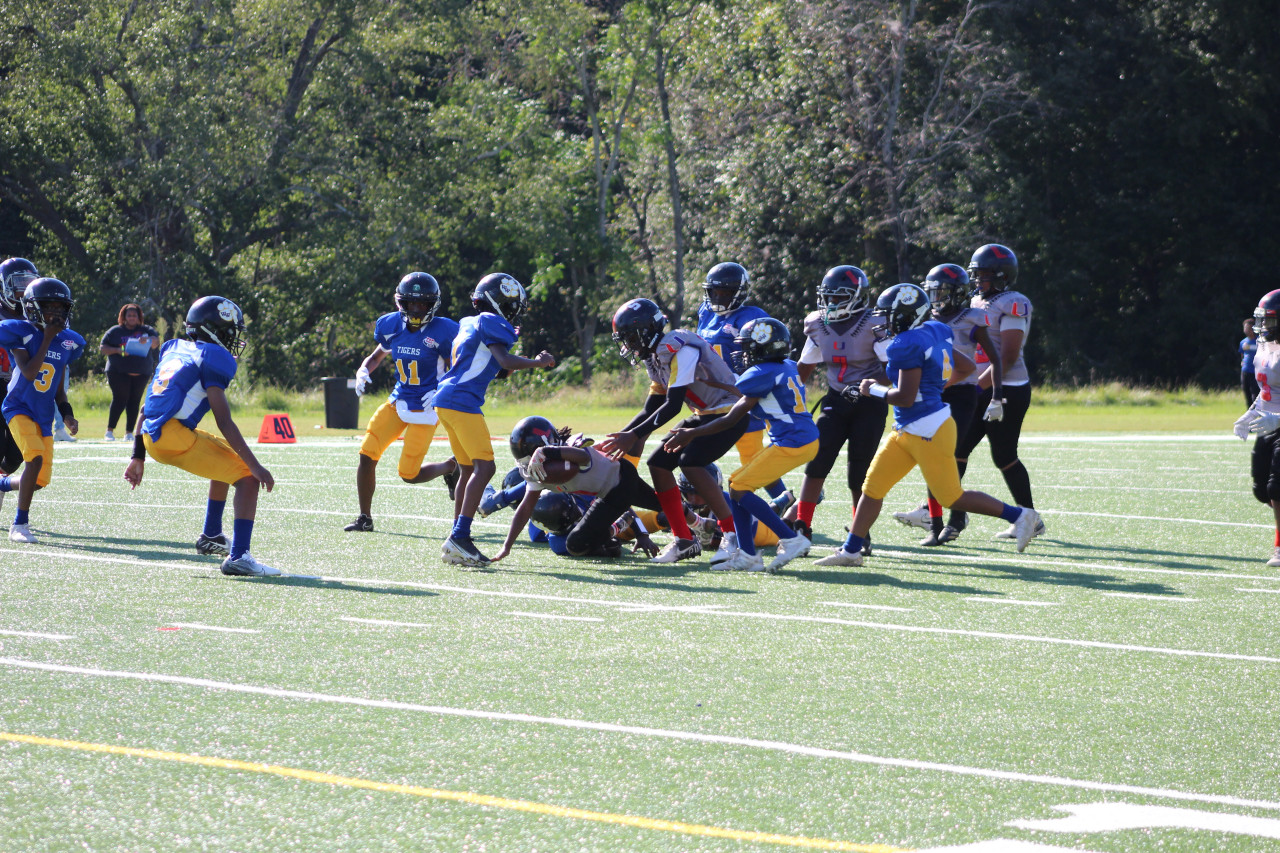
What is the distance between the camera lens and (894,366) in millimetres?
9148

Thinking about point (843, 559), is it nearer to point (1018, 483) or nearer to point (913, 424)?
point (913, 424)

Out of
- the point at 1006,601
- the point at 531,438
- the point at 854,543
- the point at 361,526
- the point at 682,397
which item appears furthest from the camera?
the point at 361,526

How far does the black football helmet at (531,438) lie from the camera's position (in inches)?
394

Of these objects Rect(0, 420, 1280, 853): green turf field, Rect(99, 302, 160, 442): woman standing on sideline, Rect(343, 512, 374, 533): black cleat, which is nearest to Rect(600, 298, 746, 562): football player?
Rect(0, 420, 1280, 853): green turf field

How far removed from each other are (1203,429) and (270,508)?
60.9ft

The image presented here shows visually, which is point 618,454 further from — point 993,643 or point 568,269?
point 568,269

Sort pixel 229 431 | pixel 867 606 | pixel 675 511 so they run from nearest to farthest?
pixel 867 606 < pixel 229 431 < pixel 675 511

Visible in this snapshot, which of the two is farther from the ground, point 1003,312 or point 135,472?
point 1003,312

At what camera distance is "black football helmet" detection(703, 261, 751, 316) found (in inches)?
416

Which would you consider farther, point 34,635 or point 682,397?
point 682,397

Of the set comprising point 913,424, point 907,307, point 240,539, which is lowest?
point 240,539

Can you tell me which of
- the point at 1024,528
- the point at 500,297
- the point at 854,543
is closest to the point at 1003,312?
the point at 1024,528

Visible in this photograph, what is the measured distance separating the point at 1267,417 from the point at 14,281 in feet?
30.8

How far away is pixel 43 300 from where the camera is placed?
10.8m
